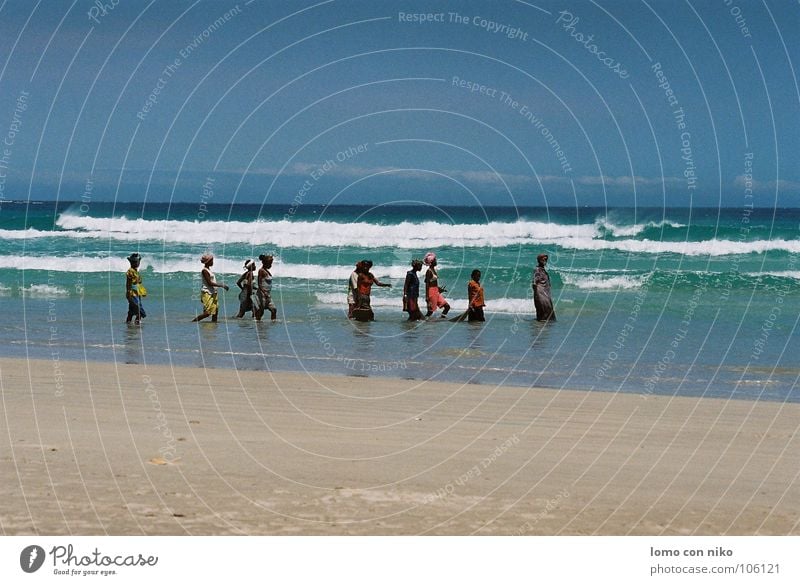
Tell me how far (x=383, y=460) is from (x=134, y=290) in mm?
12429

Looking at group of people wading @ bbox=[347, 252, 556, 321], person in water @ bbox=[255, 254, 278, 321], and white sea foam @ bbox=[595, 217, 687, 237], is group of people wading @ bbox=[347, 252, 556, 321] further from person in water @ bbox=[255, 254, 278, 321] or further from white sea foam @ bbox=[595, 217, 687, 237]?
white sea foam @ bbox=[595, 217, 687, 237]

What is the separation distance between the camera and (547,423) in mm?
10539

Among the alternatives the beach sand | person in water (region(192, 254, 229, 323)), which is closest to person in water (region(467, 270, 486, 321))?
person in water (region(192, 254, 229, 323))

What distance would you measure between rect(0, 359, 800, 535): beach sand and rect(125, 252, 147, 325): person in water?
705cm

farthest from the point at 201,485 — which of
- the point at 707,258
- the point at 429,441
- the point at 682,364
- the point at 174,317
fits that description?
the point at 707,258

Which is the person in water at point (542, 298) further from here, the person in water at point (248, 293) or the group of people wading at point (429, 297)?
the person in water at point (248, 293)

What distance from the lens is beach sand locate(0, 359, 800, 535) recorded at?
6797 mm

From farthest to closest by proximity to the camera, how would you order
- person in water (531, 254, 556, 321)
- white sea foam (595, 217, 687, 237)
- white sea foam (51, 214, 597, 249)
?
white sea foam (595, 217, 687, 237) → white sea foam (51, 214, 597, 249) → person in water (531, 254, 556, 321)

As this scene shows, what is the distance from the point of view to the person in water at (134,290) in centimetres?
2005

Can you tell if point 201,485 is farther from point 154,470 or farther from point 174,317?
point 174,317
